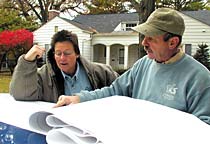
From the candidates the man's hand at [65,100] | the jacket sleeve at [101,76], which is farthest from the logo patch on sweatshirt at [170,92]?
the jacket sleeve at [101,76]

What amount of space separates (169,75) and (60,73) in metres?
0.91

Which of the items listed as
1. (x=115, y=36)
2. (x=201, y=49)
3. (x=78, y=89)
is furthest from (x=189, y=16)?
(x=78, y=89)

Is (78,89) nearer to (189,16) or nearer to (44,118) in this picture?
(44,118)

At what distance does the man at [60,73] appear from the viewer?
2.12 metres

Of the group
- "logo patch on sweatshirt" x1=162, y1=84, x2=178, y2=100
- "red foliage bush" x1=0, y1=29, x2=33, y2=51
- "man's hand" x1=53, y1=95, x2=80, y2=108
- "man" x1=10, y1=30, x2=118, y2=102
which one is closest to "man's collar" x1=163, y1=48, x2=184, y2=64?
"logo patch on sweatshirt" x1=162, y1=84, x2=178, y2=100

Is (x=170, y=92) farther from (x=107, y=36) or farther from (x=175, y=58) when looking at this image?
(x=107, y=36)

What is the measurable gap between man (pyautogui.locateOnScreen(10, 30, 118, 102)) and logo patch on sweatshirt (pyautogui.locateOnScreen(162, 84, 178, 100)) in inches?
28.2

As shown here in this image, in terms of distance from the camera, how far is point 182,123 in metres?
1.14

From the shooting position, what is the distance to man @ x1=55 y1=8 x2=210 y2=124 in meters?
1.63

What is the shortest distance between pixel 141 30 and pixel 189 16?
78.5 feet

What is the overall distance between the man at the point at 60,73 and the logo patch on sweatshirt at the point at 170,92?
2.35 feet

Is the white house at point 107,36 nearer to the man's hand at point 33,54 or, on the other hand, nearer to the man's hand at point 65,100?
the man's hand at point 33,54

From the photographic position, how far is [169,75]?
176 cm

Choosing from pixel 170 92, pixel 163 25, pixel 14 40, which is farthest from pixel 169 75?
pixel 14 40
